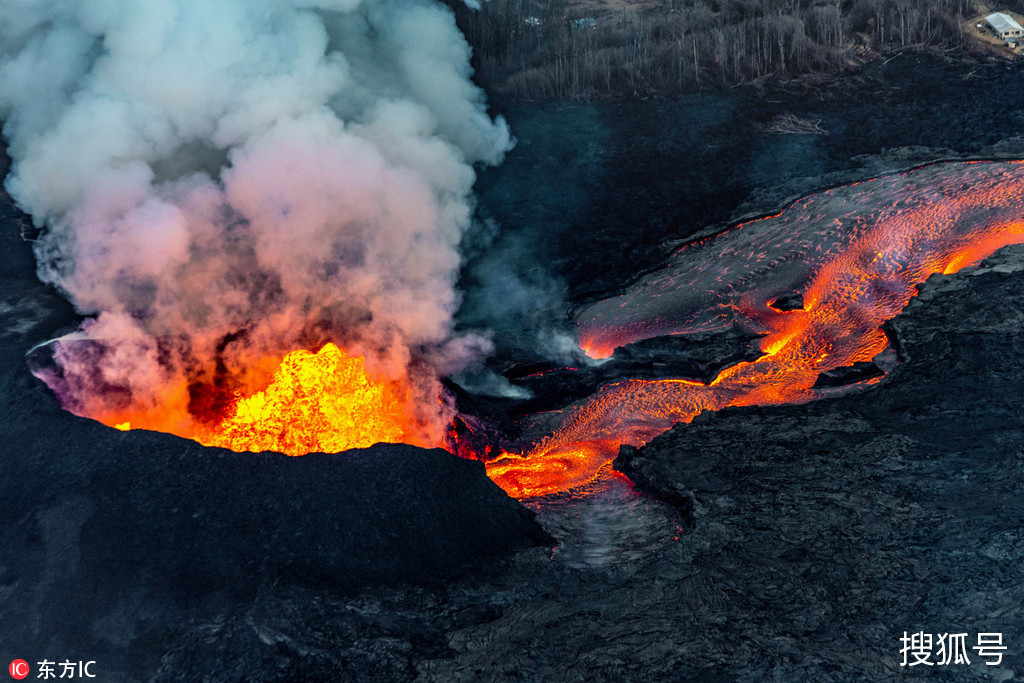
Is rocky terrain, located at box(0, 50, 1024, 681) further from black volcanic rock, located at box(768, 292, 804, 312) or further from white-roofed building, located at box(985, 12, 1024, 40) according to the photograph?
white-roofed building, located at box(985, 12, 1024, 40)

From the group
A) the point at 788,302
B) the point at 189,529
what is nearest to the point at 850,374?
the point at 788,302

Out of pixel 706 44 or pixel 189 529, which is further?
pixel 706 44

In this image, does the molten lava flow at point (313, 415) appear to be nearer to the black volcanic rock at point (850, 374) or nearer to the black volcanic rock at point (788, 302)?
the black volcanic rock at point (850, 374)

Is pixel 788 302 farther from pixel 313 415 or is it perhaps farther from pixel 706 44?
pixel 706 44

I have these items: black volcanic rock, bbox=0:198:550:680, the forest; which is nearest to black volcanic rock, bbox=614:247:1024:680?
black volcanic rock, bbox=0:198:550:680

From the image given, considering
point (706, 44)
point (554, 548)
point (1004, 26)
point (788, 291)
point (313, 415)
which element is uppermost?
point (706, 44)
